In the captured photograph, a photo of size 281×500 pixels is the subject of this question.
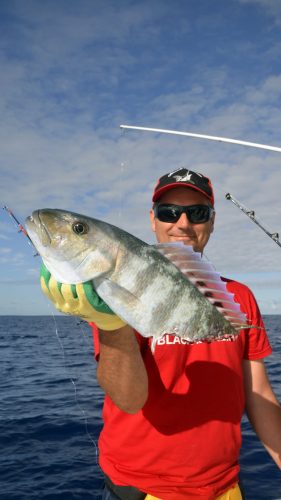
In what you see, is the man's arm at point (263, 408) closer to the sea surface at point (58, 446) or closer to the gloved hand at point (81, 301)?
the gloved hand at point (81, 301)

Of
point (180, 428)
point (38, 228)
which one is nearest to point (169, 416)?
point (180, 428)

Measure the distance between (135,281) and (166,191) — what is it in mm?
1822

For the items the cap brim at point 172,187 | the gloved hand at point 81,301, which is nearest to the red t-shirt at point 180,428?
the gloved hand at point 81,301

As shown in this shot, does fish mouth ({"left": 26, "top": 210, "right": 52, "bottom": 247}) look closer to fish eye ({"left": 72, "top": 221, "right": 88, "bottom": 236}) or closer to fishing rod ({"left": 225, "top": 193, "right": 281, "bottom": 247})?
fish eye ({"left": 72, "top": 221, "right": 88, "bottom": 236})

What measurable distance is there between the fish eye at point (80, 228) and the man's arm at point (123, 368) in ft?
2.45

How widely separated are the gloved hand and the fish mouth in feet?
0.70

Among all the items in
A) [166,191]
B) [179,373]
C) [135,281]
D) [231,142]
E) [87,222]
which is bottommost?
[179,373]

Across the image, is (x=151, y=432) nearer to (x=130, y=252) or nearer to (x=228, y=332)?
(x=228, y=332)

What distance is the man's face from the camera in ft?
12.6

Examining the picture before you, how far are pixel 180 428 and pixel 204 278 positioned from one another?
4.69ft

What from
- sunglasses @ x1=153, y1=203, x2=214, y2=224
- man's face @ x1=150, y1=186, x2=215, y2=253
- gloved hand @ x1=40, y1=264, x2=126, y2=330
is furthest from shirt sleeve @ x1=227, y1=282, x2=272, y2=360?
gloved hand @ x1=40, y1=264, x2=126, y2=330

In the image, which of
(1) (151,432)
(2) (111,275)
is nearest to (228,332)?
(2) (111,275)

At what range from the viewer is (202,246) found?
404cm

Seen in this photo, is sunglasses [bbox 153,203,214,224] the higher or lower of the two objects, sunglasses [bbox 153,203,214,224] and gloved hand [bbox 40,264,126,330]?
the higher
